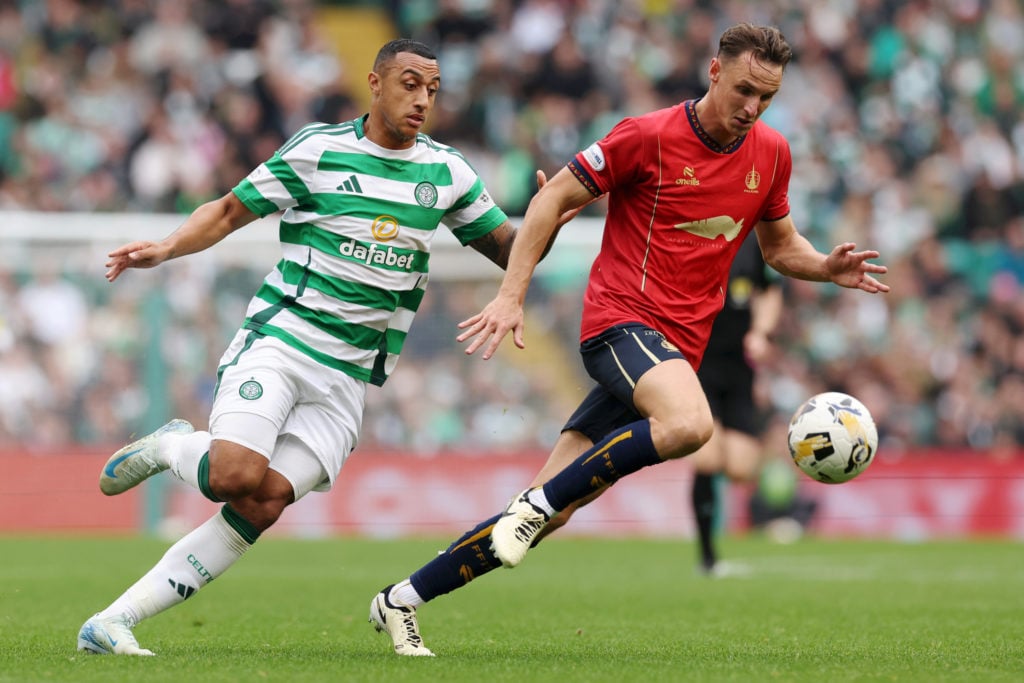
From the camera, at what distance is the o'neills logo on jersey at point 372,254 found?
6777 mm

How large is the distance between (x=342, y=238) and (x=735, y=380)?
223 inches

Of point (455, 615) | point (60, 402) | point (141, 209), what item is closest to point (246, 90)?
point (141, 209)

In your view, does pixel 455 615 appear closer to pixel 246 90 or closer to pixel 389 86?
pixel 389 86

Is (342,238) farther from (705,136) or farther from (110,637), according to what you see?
(110,637)

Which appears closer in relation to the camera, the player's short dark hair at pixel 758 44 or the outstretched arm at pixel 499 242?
the player's short dark hair at pixel 758 44

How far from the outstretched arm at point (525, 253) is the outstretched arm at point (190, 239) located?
42.9 inches

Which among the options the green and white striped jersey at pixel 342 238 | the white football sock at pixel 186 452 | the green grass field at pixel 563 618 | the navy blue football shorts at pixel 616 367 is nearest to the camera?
the green grass field at pixel 563 618

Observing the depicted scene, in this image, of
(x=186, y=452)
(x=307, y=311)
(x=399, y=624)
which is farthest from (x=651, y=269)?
(x=186, y=452)

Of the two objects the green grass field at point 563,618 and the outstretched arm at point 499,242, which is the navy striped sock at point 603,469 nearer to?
the green grass field at point 563,618

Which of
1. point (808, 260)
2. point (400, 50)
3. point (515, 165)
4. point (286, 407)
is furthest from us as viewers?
point (515, 165)

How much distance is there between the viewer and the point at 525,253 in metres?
6.70

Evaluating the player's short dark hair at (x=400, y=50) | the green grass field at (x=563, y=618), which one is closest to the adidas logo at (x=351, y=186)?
the player's short dark hair at (x=400, y=50)

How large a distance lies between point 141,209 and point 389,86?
42.4ft

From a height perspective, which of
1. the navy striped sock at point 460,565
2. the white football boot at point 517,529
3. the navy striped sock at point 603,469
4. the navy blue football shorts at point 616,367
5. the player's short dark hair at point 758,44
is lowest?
the navy striped sock at point 460,565
